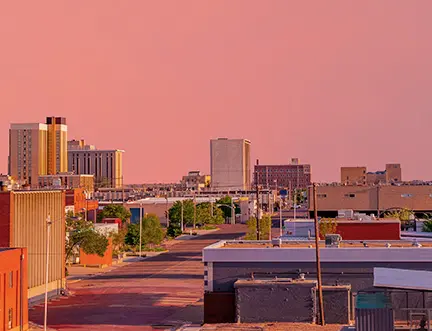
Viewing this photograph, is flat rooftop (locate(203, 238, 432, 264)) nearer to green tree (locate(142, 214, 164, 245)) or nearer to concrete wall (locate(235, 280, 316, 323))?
concrete wall (locate(235, 280, 316, 323))

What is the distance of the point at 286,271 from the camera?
5462cm

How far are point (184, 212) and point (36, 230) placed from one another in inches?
3946

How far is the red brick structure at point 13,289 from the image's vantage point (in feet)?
173

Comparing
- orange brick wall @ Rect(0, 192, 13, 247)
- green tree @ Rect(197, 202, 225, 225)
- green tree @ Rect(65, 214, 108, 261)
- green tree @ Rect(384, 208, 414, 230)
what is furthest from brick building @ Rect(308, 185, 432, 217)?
orange brick wall @ Rect(0, 192, 13, 247)

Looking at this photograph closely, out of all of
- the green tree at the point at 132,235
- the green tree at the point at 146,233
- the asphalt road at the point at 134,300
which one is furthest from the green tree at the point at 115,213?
the asphalt road at the point at 134,300

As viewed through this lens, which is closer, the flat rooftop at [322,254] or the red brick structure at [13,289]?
the red brick structure at [13,289]

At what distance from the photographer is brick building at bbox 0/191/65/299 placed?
65375mm

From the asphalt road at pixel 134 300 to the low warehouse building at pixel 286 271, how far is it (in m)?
4.07

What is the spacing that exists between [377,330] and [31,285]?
41.1 meters

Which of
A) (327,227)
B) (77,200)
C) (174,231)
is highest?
(77,200)

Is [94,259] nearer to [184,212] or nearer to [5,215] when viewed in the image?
[5,215]

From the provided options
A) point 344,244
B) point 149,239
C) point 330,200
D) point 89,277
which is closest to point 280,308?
point 344,244

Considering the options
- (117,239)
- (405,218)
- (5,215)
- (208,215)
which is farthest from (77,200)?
(5,215)

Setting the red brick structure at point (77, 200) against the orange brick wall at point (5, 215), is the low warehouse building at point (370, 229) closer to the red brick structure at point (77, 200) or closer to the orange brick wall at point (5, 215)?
the orange brick wall at point (5, 215)
